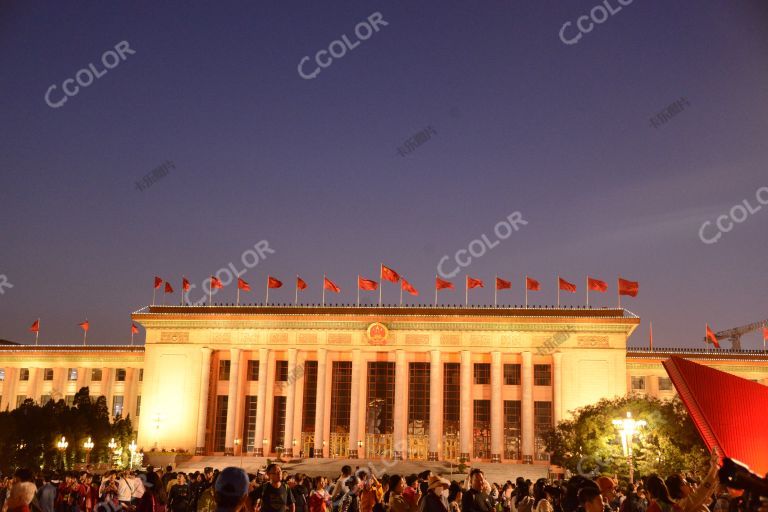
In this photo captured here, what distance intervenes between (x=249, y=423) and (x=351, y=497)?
40.7 meters

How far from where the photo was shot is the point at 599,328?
56.8m

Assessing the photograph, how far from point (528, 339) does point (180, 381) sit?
977 inches

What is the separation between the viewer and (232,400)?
190 feet

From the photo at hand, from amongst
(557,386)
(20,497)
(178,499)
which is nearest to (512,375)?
(557,386)

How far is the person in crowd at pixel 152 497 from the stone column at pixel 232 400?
146ft

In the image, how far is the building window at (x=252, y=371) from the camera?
60.1 metres

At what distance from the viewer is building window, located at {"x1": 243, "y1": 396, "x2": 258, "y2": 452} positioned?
5825 centimetres

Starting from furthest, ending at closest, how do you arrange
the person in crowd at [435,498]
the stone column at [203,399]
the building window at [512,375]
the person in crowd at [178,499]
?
the building window at [512,375] → the stone column at [203,399] → the person in crowd at [178,499] → the person in crowd at [435,498]

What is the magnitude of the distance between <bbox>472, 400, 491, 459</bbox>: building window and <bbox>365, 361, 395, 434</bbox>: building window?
18.9 ft

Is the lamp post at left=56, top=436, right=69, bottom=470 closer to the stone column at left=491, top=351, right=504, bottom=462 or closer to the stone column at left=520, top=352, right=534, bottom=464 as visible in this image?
the stone column at left=491, top=351, right=504, bottom=462

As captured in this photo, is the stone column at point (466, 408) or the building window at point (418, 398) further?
the building window at point (418, 398)

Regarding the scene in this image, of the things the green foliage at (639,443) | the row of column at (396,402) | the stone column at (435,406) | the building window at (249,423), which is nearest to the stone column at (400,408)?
the row of column at (396,402)

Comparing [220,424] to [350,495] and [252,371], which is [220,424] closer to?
[252,371]

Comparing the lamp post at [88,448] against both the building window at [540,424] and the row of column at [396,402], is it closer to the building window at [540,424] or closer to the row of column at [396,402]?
the row of column at [396,402]
